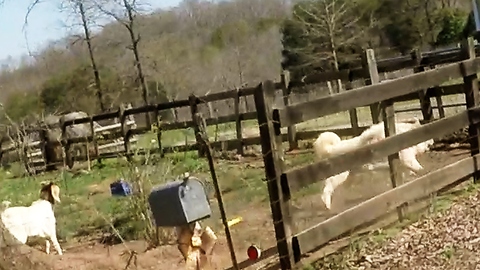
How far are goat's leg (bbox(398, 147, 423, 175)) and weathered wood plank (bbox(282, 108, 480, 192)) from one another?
28.1 inches

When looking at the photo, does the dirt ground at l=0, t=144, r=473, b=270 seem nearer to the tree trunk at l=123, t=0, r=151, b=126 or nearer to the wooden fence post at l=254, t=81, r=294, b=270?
the wooden fence post at l=254, t=81, r=294, b=270

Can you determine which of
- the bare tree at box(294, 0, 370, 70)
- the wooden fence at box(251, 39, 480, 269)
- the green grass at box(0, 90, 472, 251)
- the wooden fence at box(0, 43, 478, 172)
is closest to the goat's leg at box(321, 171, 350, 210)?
the wooden fence at box(251, 39, 480, 269)

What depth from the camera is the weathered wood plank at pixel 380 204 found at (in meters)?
5.71

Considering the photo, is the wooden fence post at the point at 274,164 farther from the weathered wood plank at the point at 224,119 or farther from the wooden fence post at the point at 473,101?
the weathered wood plank at the point at 224,119

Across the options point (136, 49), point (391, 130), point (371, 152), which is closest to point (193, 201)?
point (371, 152)

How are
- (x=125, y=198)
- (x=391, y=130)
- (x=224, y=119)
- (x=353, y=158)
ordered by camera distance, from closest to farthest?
Answer: (x=353, y=158)
(x=391, y=130)
(x=125, y=198)
(x=224, y=119)

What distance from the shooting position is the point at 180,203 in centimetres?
516

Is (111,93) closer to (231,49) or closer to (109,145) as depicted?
(231,49)

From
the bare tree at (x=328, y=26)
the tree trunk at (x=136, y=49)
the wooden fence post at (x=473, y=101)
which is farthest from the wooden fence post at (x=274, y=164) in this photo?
the tree trunk at (x=136, y=49)

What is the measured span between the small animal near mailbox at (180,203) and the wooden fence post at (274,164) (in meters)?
0.53

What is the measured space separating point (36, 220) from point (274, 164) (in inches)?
154

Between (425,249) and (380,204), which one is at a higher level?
(380,204)

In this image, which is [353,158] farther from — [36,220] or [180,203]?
[36,220]

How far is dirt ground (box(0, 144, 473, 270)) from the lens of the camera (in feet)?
22.9
